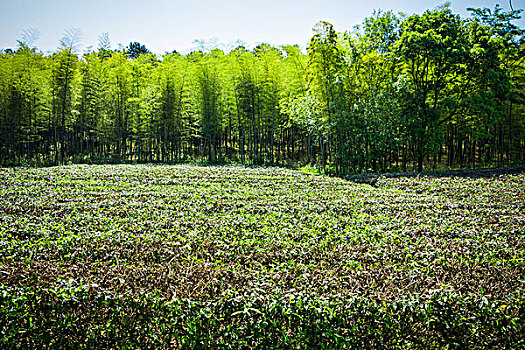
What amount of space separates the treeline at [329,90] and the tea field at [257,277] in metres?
9.68

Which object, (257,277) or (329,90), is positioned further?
(329,90)

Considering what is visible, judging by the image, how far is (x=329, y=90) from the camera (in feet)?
46.8

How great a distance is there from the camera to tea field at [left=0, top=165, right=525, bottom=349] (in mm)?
2342

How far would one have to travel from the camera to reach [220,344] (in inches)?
89.4

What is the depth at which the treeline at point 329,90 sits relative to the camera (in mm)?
14297

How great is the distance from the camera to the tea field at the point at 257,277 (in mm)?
2342

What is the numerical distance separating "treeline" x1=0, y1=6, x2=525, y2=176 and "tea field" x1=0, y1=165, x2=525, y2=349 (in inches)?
381

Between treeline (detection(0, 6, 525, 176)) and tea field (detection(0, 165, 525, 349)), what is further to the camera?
treeline (detection(0, 6, 525, 176))

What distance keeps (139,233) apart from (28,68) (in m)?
20.6

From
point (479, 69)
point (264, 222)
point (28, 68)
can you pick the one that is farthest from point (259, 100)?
point (264, 222)

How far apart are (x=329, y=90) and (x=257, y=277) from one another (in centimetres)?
1291

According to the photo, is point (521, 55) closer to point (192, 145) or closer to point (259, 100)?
point (259, 100)

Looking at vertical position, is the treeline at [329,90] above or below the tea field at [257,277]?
above

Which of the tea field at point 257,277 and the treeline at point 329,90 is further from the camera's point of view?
the treeline at point 329,90
